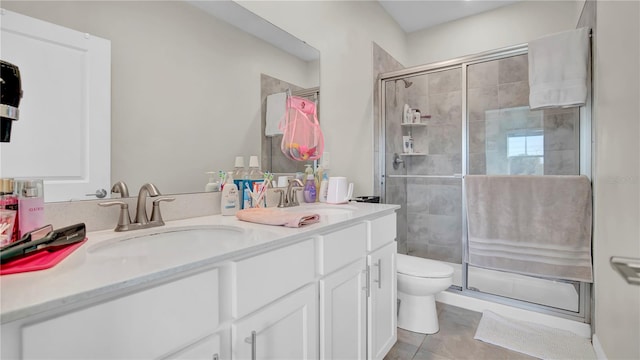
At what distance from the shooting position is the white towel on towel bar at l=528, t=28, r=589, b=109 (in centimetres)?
184

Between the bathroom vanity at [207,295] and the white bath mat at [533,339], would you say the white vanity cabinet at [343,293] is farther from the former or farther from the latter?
the white bath mat at [533,339]

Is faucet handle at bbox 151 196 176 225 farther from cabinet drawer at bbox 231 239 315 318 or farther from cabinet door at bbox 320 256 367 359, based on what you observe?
cabinet door at bbox 320 256 367 359

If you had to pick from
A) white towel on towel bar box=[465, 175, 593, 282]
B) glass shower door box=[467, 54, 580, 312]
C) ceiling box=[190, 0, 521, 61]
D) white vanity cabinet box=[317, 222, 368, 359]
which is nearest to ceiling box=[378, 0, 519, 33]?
ceiling box=[190, 0, 521, 61]

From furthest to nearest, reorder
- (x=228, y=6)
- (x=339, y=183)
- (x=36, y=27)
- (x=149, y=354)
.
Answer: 1. (x=339, y=183)
2. (x=228, y=6)
3. (x=36, y=27)
4. (x=149, y=354)

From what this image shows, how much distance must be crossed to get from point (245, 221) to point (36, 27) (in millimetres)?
866

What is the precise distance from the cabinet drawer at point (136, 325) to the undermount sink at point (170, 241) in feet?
0.38

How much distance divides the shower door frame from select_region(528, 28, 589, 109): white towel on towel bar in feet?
0.25

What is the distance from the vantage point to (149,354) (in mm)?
593

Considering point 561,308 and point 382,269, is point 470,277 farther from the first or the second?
point 382,269

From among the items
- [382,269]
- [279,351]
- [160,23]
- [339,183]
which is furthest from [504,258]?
[160,23]

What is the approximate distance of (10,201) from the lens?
72cm

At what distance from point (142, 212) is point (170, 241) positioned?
14cm

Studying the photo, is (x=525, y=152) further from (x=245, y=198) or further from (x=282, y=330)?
(x=282, y=330)

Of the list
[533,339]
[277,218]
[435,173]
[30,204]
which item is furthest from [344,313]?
[435,173]
